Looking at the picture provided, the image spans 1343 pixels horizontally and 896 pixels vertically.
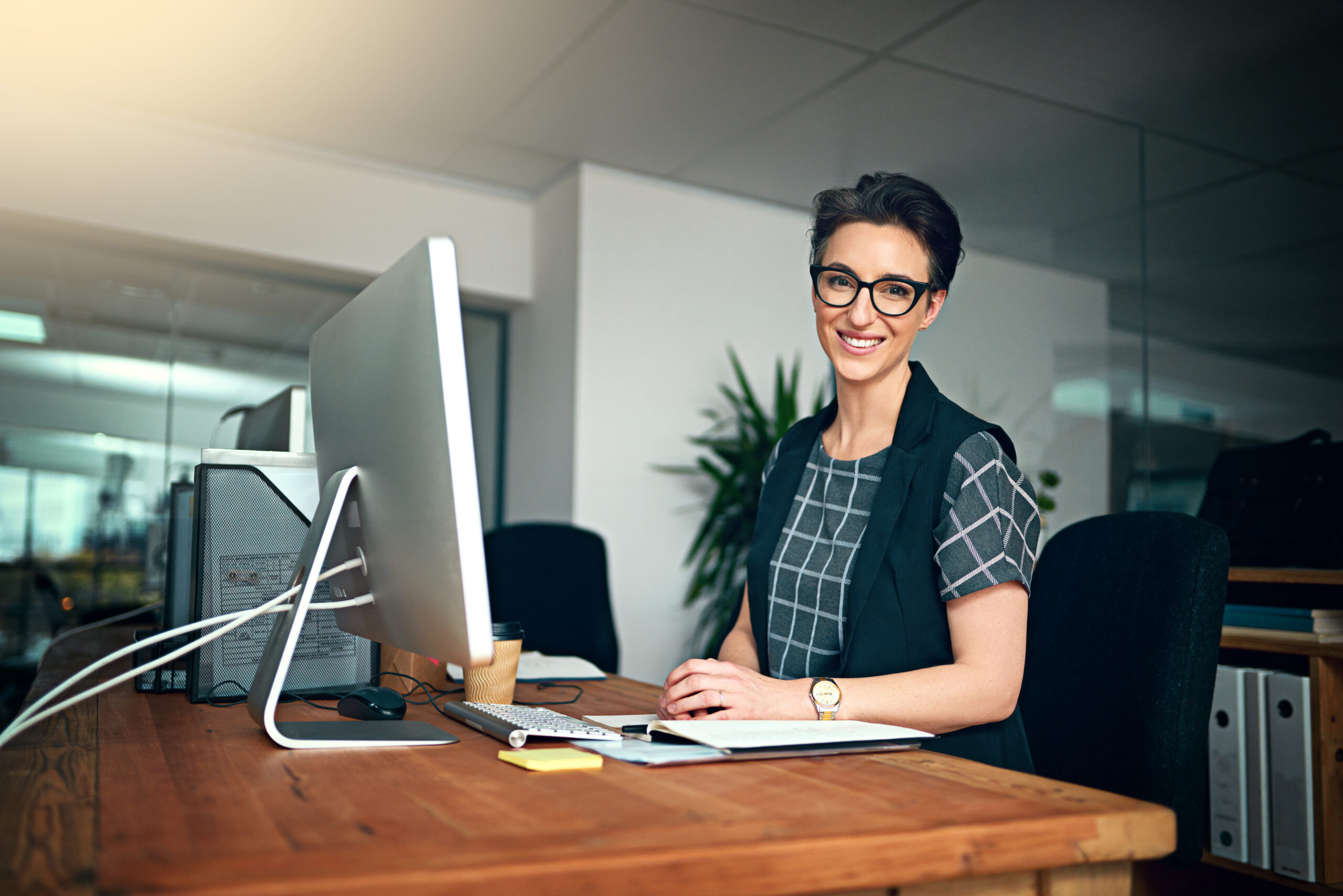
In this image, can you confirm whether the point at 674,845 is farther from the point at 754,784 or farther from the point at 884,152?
the point at 884,152

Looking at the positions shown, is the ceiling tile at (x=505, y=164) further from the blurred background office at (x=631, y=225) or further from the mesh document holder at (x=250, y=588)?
the mesh document holder at (x=250, y=588)

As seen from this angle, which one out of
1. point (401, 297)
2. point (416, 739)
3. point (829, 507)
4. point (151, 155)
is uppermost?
point (151, 155)

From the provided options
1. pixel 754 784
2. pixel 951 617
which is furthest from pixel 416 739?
pixel 951 617

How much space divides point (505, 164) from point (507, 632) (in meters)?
3.30

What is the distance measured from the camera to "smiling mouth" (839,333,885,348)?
150 cm

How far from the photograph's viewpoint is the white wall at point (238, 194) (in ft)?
12.1

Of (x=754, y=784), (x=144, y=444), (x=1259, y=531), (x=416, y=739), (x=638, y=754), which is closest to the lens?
(x=754, y=784)

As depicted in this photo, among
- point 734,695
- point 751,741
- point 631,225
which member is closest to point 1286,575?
point 734,695

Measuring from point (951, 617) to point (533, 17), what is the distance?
254cm

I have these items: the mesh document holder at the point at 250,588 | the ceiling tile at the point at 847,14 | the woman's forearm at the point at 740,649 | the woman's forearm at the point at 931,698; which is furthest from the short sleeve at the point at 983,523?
the ceiling tile at the point at 847,14

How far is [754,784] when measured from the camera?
34.4 inches

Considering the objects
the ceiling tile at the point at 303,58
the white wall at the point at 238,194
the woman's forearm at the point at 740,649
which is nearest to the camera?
the woman's forearm at the point at 740,649

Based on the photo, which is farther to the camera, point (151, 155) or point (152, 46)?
point (151, 155)

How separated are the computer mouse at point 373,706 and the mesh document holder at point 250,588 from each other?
21cm
